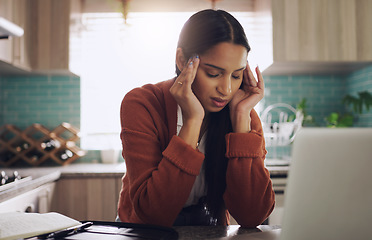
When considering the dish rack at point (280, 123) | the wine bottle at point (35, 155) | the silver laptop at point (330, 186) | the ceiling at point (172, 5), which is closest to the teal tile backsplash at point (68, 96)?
the dish rack at point (280, 123)

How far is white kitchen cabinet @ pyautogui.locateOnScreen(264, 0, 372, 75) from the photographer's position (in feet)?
8.18

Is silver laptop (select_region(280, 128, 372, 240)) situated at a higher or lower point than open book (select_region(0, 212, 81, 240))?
higher

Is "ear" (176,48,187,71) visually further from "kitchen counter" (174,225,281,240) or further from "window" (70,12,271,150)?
"window" (70,12,271,150)

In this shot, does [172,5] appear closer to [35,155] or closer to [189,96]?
[35,155]

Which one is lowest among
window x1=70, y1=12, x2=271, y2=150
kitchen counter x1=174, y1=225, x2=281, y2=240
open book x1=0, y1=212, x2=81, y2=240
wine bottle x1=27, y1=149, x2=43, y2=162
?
kitchen counter x1=174, y1=225, x2=281, y2=240

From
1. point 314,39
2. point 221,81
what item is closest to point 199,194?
point 221,81

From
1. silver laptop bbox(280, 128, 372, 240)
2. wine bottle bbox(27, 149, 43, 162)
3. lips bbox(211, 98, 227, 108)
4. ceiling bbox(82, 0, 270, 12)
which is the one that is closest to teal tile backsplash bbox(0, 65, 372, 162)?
wine bottle bbox(27, 149, 43, 162)

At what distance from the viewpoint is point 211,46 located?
1111 mm

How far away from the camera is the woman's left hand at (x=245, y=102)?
1.19 metres

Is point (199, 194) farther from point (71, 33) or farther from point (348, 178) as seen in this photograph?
point (71, 33)

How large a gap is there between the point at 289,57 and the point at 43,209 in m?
2.00

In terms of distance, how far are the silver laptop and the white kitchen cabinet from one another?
2098mm

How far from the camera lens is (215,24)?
112cm

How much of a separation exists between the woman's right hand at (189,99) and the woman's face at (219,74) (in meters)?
0.04
